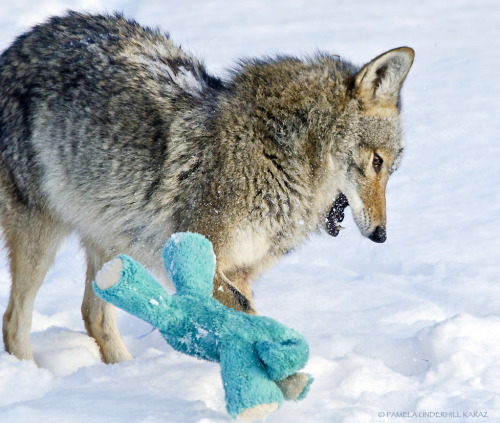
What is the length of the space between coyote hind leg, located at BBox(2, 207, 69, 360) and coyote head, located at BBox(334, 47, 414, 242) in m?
1.71

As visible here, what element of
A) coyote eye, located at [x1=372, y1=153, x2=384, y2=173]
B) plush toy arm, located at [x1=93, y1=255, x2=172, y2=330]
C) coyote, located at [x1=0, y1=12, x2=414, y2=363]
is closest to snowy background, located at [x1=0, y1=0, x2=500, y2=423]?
plush toy arm, located at [x1=93, y1=255, x2=172, y2=330]

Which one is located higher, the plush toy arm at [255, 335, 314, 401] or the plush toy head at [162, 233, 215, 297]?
the plush toy head at [162, 233, 215, 297]

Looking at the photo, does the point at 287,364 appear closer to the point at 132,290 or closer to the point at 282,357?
the point at 282,357

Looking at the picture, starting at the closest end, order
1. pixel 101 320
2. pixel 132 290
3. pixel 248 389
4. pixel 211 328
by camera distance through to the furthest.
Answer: pixel 248 389
pixel 132 290
pixel 211 328
pixel 101 320

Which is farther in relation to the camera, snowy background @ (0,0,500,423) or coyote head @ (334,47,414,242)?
coyote head @ (334,47,414,242)

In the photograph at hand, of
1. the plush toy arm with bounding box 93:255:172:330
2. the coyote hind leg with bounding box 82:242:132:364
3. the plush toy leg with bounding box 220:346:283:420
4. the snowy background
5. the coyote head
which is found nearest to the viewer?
the plush toy leg with bounding box 220:346:283:420

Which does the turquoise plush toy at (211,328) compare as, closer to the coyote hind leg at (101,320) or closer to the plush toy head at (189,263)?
the plush toy head at (189,263)

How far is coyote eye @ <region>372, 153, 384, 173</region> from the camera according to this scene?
3.70 metres

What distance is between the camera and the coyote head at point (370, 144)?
145 inches

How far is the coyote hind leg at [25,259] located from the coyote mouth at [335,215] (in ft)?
5.05

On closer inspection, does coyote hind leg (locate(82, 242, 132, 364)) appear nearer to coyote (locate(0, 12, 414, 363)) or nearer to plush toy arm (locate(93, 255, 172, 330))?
coyote (locate(0, 12, 414, 363))

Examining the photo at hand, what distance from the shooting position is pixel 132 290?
254 centimetres

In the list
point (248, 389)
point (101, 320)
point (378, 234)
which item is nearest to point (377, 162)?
point (378, 234)

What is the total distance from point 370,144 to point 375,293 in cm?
134
